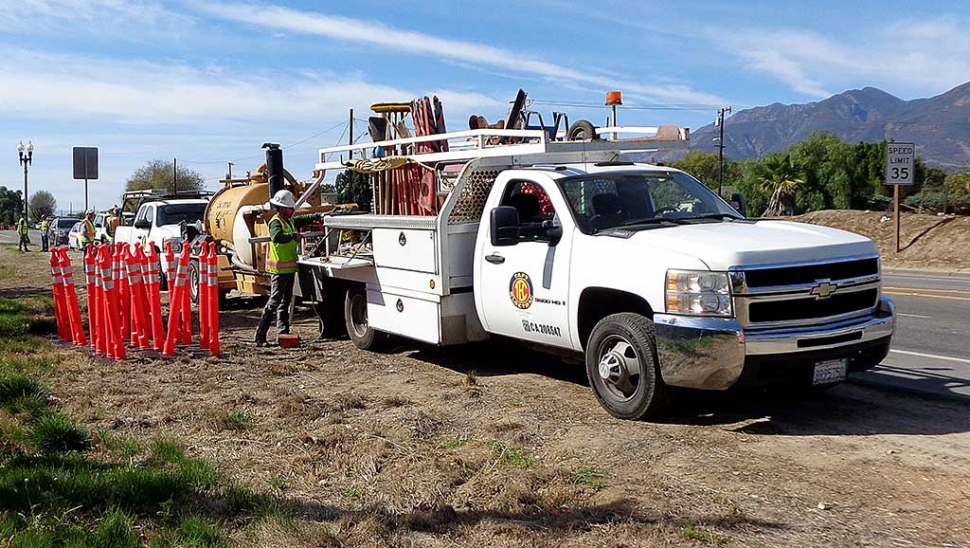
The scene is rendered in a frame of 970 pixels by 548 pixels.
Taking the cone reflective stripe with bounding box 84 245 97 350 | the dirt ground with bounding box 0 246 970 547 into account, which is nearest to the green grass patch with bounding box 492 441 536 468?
the dirt ground with bounding box 0 246 970 547

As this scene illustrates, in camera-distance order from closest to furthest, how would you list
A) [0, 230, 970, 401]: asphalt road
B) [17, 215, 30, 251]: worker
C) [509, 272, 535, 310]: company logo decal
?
1. [509, 272, 535, 310]: company logo decal
2. [0, 230, 970, 401]: asphalt road
3. [17, 215, 30, 251]: worker

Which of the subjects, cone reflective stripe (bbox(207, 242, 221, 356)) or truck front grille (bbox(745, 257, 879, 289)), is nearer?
truck front grille (bbox(745, 257, 879, 289))

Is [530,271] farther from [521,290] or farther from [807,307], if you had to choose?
[807,307]

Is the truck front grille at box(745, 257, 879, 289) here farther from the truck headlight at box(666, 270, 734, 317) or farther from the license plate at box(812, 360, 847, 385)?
the license plate at box(812, 360, 847, 385)

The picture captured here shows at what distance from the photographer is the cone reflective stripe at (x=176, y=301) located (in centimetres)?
1053

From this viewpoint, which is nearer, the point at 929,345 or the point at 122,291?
the point at 929,345

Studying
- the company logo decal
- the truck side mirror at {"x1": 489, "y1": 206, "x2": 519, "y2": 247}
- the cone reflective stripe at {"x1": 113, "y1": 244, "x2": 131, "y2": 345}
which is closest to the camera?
the truck side mirror at {"x1": 489, "y1": 206, "x2": 519, "y2": 247}

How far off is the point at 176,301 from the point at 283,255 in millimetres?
1408

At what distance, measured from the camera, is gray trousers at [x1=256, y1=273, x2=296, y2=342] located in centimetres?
1147

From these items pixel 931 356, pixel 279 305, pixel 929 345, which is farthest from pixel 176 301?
pixel 929 345

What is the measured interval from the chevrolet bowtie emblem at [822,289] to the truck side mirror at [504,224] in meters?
2.53

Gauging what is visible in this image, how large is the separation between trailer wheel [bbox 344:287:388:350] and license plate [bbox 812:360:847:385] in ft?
17.6

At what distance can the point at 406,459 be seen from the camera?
622 cm

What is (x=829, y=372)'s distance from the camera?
6.77 m
